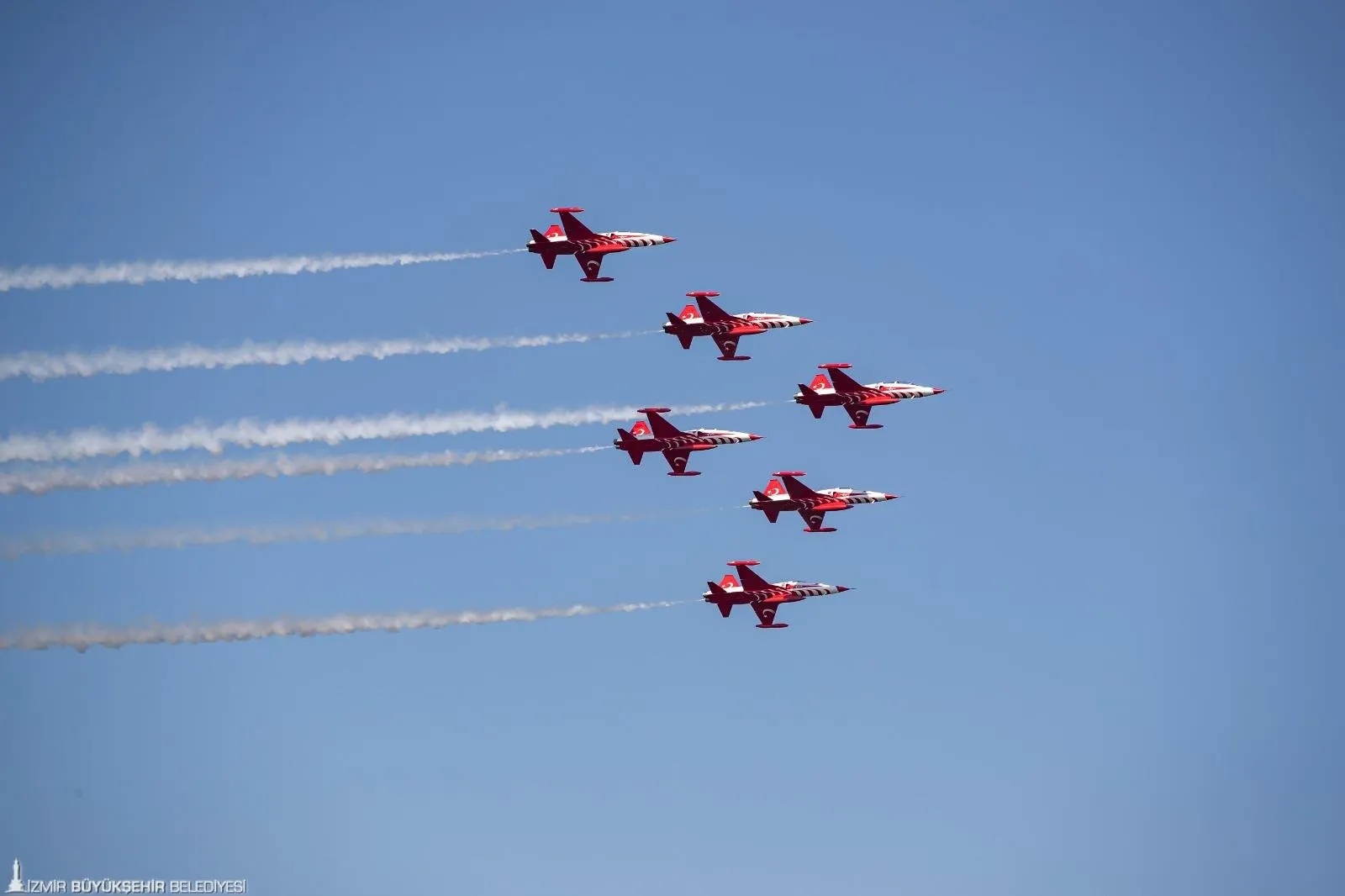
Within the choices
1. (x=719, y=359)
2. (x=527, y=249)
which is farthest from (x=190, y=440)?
(x=719, y=359)

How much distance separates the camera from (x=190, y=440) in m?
91.0

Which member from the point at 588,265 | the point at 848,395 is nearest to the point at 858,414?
the point at 848,395

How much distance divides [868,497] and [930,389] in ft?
19.0

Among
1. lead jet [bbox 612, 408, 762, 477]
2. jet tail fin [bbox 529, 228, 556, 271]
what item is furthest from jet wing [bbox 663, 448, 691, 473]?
jet tail fin [bbox 529, 228, 556, 271]

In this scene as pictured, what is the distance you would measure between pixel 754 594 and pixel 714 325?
12142 mm

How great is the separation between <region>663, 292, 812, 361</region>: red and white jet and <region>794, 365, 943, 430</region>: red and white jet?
3267 mm

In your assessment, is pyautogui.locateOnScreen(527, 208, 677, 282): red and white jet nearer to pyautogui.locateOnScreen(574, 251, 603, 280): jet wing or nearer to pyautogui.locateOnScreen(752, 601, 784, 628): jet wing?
pyautogui.locateOnScreen(574, 251, 603, 280): jet wing

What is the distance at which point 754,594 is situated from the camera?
101750 millimetres

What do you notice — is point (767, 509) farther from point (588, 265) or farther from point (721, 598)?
point (588, 265)

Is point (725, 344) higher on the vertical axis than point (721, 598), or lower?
higher

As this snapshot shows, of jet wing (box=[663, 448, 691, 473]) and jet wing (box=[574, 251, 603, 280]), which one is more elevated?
jet wing (box=[574, 251, 603, 280])

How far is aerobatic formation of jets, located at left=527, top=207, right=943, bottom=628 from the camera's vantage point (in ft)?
324

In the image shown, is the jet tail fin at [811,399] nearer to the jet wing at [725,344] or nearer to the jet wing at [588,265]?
the jet wing at [725,344]

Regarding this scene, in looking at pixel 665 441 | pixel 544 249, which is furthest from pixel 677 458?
pixel 544 249
